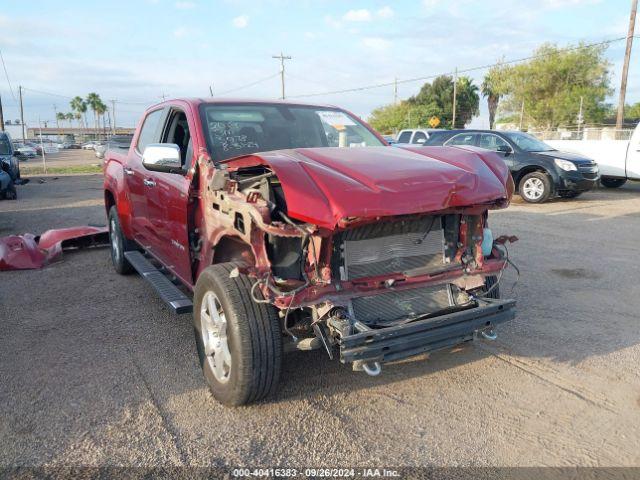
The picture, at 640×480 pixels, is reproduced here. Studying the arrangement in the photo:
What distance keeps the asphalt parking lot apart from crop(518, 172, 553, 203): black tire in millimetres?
7558

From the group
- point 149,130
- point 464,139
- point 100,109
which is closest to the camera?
point 149,130

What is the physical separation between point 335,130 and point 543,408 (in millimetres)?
2783

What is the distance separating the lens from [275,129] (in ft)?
14.6

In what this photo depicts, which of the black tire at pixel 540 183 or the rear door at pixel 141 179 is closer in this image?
the rear door at pixel 141 179

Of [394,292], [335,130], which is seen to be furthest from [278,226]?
[335,130]

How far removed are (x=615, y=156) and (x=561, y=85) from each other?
39429 millimetres

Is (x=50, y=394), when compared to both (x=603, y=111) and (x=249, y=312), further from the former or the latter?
(x=603, y=111)

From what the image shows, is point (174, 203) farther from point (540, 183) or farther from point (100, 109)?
point (100, 109)

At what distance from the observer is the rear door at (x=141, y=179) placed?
506cm

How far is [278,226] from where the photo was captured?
9.33 ft

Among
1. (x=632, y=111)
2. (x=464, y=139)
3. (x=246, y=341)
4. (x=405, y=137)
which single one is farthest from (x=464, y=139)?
(x=632, y=111)

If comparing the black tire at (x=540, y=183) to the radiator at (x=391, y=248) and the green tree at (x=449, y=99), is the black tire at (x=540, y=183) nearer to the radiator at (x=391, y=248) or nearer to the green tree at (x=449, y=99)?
the radiator at (x=391, y=248)

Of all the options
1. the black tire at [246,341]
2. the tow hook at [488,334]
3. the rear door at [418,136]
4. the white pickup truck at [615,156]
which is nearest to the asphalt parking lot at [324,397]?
the black tire at [246,341]

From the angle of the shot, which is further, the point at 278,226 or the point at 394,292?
the point at 394,292
